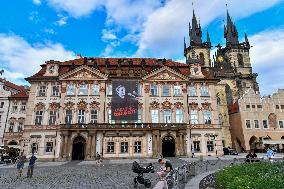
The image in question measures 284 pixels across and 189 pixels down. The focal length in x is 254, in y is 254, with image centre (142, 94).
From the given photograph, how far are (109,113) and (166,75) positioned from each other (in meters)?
11.2

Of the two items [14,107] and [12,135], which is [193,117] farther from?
[14,107]

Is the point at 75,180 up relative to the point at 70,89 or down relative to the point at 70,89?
down

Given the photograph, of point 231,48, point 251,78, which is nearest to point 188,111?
point 251,78

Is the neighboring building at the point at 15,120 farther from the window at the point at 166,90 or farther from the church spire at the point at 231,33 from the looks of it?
the church spire at the point at 231,33

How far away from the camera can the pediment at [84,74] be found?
134 ft

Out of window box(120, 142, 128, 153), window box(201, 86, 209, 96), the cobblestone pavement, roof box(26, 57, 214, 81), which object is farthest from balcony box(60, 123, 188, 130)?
the cobblestone pavement

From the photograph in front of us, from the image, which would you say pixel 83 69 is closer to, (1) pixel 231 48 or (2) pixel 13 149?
(2) pixel 13 149

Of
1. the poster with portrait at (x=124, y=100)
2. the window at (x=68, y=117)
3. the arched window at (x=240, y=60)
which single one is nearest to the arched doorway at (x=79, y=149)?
the window at (x=68, y=117)

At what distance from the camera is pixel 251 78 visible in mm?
74250

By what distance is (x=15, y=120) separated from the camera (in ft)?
156

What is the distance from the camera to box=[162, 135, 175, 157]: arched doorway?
40094mm

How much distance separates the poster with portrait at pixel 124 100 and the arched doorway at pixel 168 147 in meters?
6.38

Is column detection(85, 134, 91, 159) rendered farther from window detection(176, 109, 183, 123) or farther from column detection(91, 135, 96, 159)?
window detection(176, 109, 183, 123)

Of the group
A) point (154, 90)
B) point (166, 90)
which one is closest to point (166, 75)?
point (166, 90)
